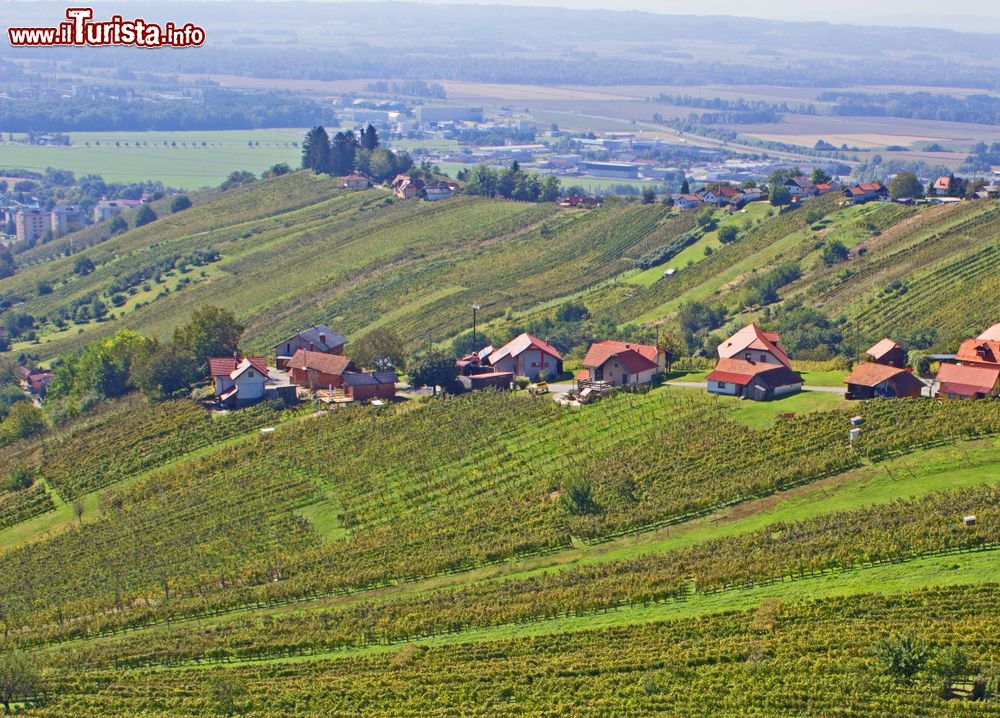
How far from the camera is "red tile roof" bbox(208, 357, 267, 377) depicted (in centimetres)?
7231

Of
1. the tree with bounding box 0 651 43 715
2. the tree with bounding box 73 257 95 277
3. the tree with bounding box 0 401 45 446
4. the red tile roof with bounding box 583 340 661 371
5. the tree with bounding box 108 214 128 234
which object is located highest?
the red tile roof with bounding box 583 340 661 371

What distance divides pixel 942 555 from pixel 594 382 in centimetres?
2646

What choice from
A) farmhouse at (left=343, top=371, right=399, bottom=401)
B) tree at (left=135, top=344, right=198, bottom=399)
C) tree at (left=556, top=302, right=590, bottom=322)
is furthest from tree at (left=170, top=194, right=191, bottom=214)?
farmhouse at (left=343, top=371, right=399, bottom=401)

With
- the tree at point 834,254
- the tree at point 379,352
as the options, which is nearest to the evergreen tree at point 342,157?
the tree at point 834,254

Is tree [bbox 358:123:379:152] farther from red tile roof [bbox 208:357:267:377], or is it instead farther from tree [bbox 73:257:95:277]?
red tile roof [bbox 208:357:267:377]

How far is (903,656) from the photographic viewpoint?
3466 cm

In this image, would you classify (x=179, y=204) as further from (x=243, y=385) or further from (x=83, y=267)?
(x=243, y=385)

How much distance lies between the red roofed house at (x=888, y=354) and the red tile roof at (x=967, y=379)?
5.84 meters

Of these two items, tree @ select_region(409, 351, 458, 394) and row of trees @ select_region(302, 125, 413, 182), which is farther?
row of trees @ select_region(302, 125, 413, 182)

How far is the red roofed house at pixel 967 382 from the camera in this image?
55.0 m

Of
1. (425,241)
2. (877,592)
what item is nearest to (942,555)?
(877,592)

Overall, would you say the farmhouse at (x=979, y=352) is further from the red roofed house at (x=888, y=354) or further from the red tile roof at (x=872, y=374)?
the red tile roof at (x=872, y=374)

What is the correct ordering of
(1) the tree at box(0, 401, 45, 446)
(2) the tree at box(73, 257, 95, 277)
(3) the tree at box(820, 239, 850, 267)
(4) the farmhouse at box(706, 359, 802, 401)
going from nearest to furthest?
(4) the farmhouse at box(706, 359, 802, 401) → (1) the tree at box(0, 401, 45, 446) → (3) the tree at box(820, 239, 850, 267) → (2) the tree at box(73, 257, 95, 277)

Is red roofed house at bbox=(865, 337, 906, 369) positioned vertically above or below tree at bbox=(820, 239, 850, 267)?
above
